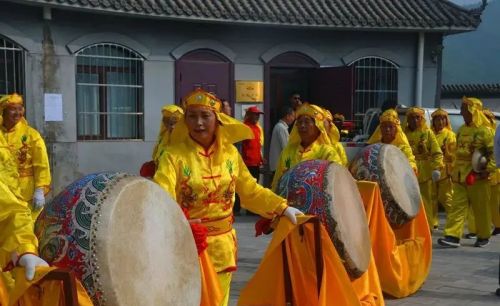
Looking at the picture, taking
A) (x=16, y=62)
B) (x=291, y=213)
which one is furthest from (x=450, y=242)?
(x=16, y=62)

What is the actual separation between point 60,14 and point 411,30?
650 centimetres

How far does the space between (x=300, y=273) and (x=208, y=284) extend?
0.66 m

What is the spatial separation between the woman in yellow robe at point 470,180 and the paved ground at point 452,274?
214mm

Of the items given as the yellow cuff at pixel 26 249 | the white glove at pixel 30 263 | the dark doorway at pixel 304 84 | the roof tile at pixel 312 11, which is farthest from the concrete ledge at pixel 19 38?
the white glove at pixel 30 263

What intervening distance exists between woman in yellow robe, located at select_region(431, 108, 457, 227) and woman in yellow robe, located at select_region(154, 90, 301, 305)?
5585 mm

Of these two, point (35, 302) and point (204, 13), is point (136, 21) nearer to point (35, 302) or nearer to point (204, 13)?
point (204, 13)

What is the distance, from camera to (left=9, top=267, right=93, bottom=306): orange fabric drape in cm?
247

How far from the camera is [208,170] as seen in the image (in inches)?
148

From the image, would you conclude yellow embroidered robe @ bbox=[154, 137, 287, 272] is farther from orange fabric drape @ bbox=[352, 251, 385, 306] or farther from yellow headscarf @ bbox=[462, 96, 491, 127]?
yellow headscarf @ bbox=[462, 96, 491, 127]

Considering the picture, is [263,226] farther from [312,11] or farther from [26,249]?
[312,11]

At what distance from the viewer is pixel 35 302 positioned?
254 cm

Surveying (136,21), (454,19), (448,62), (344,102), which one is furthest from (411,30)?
(448,62)

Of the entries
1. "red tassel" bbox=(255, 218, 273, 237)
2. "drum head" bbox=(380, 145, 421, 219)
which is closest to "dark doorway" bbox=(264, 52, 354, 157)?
"drum head" bbox=(380, 145, 421, 219)

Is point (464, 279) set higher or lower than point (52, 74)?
lower
